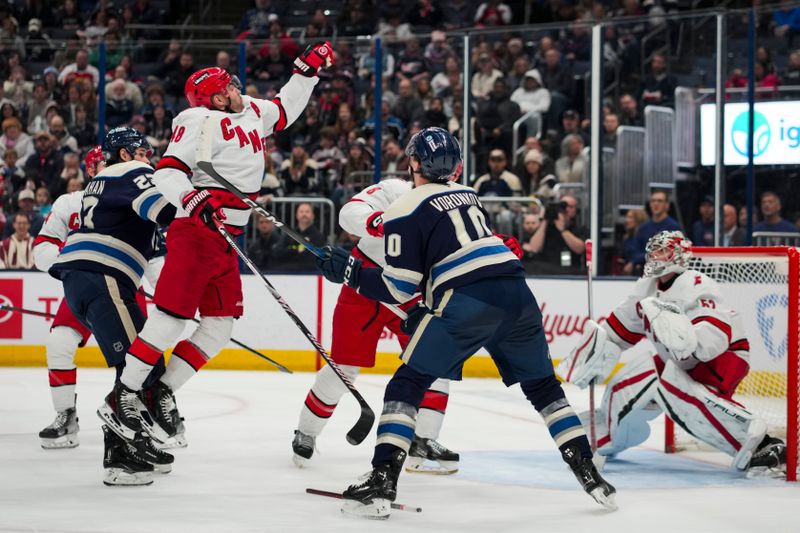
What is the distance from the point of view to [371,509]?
3.30 m

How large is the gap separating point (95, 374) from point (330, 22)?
4.78 meters

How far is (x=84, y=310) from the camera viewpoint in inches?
168

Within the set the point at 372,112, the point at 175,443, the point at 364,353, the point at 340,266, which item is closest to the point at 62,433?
the point at 175,443

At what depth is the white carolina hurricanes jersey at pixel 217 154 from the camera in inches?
158

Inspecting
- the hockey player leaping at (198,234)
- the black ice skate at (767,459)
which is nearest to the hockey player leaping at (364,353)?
the hockey player leaping at (198,234)

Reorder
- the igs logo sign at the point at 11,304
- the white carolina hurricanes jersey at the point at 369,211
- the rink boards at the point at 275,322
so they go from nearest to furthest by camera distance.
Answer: the white carolina hurricanes jersey at the point at 369,211
the rink boards at the point at 275,322
the igs logo sign at the point at 11,304

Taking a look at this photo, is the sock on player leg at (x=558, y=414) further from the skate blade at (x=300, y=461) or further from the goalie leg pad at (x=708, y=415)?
the skate blade at (x=300, y=461)

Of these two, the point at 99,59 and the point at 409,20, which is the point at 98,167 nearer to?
the point at 99,59

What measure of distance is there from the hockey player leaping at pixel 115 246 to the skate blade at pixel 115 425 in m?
0.28

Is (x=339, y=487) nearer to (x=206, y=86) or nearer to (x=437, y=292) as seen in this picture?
(x=437, y=292)

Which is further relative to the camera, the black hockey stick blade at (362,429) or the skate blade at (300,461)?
the skate blade at (300,461)

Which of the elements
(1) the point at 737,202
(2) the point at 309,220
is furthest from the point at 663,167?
(2) the point at 309,220

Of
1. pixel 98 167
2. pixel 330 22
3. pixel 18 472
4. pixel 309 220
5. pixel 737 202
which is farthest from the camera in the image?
pixel 330 22

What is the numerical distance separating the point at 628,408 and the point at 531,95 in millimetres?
4164
